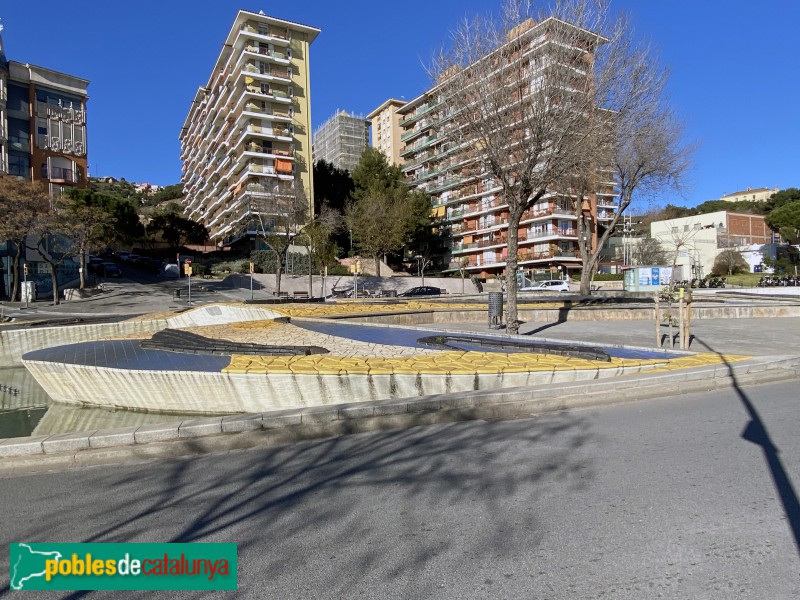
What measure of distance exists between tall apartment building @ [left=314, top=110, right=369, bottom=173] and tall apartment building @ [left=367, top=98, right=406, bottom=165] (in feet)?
30.6

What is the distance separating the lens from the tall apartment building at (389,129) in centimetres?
8762

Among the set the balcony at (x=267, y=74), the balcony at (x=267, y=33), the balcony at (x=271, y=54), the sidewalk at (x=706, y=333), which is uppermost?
the balcony at (x=267, y=33)

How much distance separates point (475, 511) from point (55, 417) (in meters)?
8.89

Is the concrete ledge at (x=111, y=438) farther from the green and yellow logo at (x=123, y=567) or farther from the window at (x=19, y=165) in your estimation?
the window at (x=19, y=165)

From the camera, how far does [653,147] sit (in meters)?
22.3

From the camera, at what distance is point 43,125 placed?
4569cm

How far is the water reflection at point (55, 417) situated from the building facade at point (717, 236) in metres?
60.8

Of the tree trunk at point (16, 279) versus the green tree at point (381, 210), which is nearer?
the tree trunk at point (16, 279)

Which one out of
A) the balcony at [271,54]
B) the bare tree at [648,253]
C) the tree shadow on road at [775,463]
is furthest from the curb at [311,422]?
the balcony at [271,54]

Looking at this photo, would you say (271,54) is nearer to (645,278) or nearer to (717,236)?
(645,278)

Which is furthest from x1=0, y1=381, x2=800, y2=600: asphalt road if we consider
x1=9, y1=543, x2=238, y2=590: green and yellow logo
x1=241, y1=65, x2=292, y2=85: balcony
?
x1=241, y1=65, x2=292, y2=85: balcony

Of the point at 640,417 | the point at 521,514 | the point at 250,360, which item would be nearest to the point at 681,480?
the point at 521,514

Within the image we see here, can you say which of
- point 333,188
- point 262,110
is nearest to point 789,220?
point 333,188

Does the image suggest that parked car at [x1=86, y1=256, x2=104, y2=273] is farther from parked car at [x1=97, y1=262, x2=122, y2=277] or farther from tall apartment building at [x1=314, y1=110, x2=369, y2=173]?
tall apartment building at [x1=314, y1=110, x2=369, y2=173]
